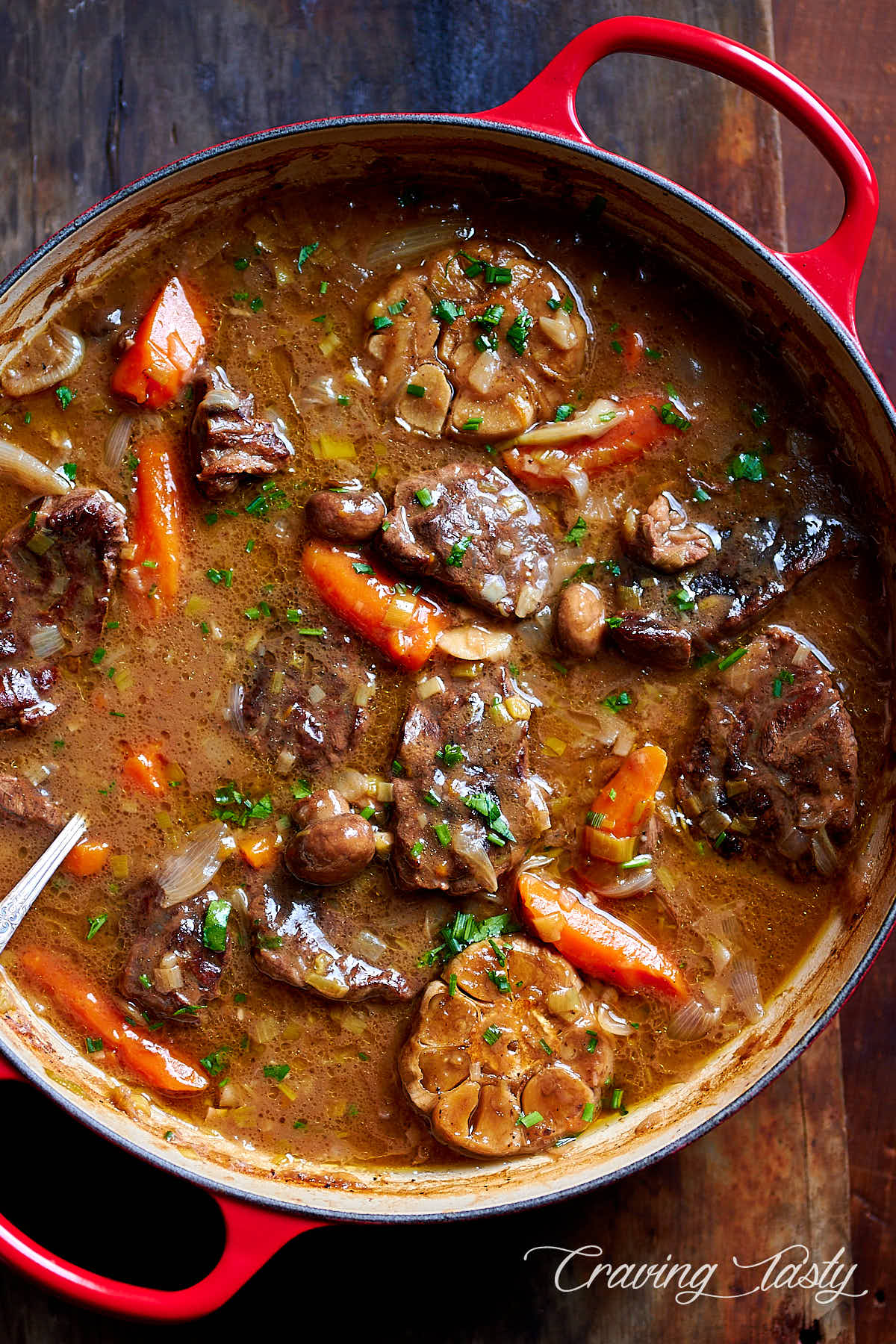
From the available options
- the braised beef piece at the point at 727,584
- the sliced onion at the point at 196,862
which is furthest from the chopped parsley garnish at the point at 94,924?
the braised beef piece at the point at 727,584

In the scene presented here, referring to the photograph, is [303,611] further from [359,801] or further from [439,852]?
[439,852]

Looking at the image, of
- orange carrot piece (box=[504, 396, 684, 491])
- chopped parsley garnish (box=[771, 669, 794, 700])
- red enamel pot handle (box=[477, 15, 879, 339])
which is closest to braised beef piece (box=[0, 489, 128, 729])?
orange carrot piece (box=[504, 396, 684, 491])

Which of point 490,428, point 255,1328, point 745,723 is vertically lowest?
point 255,1328

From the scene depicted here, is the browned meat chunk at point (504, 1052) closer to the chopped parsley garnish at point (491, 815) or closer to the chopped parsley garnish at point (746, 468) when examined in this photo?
the chopped parsley garnish at point (491, 815)

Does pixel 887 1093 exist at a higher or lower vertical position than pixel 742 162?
lower

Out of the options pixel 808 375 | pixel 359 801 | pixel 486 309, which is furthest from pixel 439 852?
pixel 808 375

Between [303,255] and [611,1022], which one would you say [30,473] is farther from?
[611,1022]

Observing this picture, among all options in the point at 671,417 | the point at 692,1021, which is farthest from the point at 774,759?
the point at 671,417
